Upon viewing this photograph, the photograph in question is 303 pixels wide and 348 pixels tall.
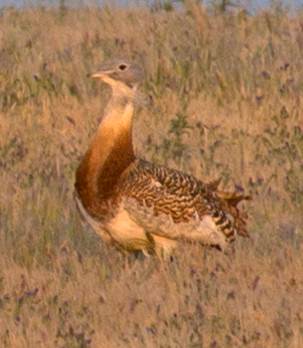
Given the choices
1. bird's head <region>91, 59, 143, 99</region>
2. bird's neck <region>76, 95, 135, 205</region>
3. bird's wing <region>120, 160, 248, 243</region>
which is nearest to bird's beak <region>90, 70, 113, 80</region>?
bird's head <region>91, 59, 143, 99</region>

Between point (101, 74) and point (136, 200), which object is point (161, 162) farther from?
point (136, 200)

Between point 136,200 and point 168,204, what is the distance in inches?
6.6

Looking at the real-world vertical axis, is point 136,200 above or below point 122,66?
below

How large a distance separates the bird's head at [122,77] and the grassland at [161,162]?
0.69m

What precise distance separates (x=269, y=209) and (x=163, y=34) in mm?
4069

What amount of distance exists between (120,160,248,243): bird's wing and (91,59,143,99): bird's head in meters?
0.32

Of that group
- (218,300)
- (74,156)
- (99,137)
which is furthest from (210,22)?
(218,300)

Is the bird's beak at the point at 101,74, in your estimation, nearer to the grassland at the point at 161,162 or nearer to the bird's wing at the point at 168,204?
the bird's wing at the point at 168,204

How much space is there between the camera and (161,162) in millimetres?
8711

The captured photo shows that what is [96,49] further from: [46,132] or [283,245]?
[283,245]

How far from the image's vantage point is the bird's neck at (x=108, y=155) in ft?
21.6

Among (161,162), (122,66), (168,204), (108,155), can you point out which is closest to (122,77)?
(122,66)

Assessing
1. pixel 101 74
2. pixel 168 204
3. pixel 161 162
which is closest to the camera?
pixel 168 204

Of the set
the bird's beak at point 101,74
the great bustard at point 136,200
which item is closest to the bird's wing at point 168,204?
the great bustard at point 136,200
